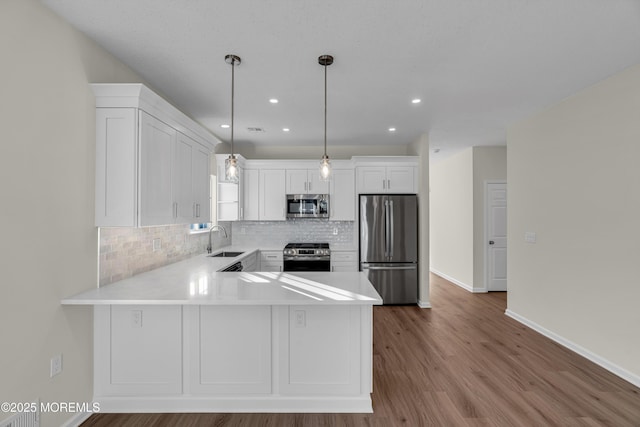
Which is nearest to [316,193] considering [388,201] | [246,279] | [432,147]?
[388,201]

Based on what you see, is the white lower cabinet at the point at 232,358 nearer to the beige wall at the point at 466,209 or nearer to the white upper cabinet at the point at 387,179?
the white upper cabinet at the point at 387,179

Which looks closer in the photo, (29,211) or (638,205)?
(29,211)

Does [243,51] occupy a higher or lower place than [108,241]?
higher

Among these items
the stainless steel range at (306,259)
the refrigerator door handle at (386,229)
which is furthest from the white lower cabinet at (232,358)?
the refrigerator door handle at (386,229)

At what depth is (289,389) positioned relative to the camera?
2240 millimetres

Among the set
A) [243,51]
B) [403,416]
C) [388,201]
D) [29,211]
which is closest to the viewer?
[29,211]

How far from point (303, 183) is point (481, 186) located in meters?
3.38

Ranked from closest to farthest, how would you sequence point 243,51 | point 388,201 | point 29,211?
point 29,211 < point 243,51 < point 388,201

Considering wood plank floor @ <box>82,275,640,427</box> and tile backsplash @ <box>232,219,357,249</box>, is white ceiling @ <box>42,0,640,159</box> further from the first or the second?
wood plank floor @ <box>82,275,640,427</box>

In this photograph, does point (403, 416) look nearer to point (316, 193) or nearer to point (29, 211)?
point (29, 211)

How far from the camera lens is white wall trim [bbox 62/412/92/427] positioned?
6.63 ft

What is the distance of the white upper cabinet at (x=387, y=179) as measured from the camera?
500cm

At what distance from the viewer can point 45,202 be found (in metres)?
1.84

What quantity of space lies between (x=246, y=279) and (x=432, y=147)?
14.9 feet
